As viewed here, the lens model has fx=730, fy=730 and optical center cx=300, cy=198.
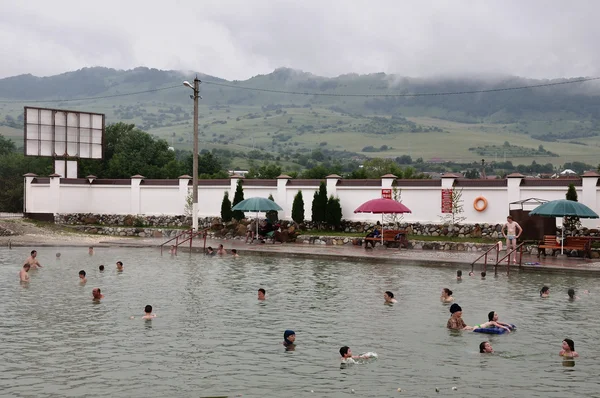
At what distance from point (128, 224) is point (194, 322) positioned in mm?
32045

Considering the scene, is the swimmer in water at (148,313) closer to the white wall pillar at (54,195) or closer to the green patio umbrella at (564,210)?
the green patio umbrella at (564,210)

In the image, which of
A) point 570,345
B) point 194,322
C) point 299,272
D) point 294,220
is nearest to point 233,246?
point 294,220

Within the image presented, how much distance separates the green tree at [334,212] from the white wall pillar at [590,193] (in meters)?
13.7

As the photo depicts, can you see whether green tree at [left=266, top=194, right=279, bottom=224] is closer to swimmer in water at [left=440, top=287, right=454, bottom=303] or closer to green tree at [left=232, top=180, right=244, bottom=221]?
green tree at [left=232, top=180, right=244, bottom=221]

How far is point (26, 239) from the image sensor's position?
143 ft

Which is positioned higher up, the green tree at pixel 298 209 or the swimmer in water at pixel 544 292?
the green tree at pixel 298 209

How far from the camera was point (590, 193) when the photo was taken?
120 feet

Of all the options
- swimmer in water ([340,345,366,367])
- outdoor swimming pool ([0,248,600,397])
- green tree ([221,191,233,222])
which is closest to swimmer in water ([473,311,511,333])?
outdoor swimming pool ([0,248,600,397])

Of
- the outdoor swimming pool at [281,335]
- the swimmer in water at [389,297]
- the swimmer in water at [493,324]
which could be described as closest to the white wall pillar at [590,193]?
the outdoor swimming pool at [281,335]

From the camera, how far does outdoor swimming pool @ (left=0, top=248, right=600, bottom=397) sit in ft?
45.4

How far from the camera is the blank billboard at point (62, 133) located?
2101 inches

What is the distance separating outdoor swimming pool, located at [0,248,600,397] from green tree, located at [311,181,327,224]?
14.2 meters

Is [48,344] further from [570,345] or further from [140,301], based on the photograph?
[570,345]

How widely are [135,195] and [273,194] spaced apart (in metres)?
11.1
